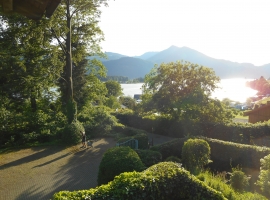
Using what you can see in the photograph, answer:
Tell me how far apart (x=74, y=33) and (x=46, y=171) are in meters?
16.0

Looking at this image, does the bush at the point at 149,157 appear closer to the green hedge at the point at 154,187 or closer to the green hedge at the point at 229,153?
the green hedge at the point at 229,153

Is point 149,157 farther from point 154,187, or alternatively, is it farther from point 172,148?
point 154,187

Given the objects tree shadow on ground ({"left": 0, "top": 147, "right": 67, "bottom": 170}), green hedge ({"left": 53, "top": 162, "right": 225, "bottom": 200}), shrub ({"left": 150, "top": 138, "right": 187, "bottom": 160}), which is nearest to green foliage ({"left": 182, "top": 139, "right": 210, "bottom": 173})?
shrub ({"left": 150, "top": 138, "right": 187, "bottom": 160})

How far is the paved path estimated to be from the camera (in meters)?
10.4

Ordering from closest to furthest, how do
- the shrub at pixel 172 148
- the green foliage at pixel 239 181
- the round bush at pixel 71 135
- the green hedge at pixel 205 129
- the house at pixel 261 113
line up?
the green foliage at pixel 239 181
the shrub at pixel 172 148
the green hedge at pixel 205 129
the round bush at pixel 71 135
the house at pixel 261 113

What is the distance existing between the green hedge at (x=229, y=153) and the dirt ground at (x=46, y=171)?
14.8 feet

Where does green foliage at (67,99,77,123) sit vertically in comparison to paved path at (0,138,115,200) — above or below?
above

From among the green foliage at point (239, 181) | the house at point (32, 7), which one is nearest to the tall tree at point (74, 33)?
the green foliage at point (239, 181)

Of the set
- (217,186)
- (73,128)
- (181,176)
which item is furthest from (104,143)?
(181,176)

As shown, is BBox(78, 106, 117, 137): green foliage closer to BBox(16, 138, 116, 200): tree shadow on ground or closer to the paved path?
the paved path

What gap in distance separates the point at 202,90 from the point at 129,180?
1696 cm

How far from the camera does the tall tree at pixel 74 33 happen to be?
64.8 ft

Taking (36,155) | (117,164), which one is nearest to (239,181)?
(117,164)

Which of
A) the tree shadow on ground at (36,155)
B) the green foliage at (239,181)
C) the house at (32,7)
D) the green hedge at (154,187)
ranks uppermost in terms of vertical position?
the house at (32,7)
